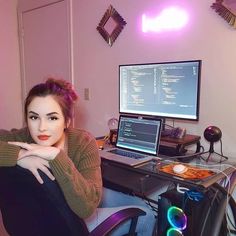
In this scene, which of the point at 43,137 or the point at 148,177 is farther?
the point at 148,177

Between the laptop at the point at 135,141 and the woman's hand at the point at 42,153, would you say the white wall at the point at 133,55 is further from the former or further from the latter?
the woman's hand at the point at 42,153

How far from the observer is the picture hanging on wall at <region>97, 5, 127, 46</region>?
87.2 inches

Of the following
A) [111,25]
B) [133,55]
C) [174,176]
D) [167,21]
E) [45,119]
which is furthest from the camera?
[111,25]

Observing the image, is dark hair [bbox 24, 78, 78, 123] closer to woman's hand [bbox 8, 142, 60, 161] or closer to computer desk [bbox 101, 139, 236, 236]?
woman's hand [bbox 8, 142, 60, 161]

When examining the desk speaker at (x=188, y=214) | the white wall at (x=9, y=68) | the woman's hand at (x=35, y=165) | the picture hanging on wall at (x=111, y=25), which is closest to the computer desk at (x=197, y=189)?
the desk speaker at (x=188, y=214)

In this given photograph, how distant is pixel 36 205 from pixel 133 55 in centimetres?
Answer: 149

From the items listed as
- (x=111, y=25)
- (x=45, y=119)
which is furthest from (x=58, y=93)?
(x=111, y=25)

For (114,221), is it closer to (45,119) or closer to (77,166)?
(77,166)

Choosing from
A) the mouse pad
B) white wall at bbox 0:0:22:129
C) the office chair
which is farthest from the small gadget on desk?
white wall at bbox 0:0:22:129

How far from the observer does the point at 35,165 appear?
918 millimetres

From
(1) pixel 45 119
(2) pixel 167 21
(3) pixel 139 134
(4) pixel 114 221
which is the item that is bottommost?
(4) pixel 114 221

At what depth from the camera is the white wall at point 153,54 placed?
172 cm

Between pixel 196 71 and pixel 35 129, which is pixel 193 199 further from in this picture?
pixel 35 129

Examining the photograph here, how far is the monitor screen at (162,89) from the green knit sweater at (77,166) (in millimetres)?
638
